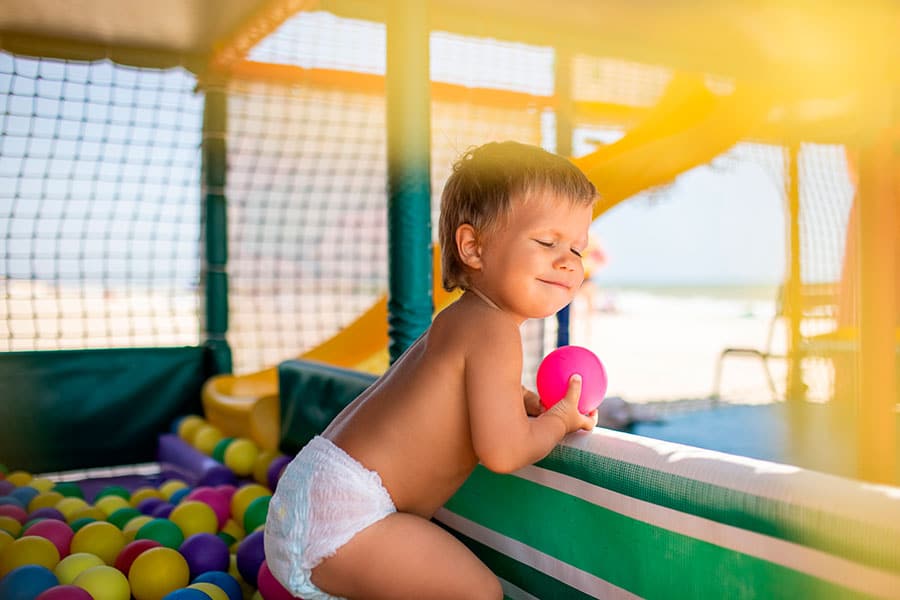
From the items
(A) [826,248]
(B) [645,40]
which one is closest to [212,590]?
(B) [645,40]

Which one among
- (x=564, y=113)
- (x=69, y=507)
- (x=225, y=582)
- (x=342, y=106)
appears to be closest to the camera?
(x=225, y=582)

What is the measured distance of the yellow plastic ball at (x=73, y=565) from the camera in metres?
1.69

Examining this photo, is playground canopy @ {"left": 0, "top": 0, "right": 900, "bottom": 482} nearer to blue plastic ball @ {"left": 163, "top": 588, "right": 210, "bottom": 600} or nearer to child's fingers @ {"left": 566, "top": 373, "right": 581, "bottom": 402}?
child's fingers @ {"left": 566, "top": 373, "right": 581, "bottom": 402}

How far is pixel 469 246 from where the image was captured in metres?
1.22

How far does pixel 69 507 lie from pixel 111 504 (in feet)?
0.35

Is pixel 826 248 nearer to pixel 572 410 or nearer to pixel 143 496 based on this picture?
pixel 143 496

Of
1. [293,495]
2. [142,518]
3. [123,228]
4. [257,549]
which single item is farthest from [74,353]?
[293,495]

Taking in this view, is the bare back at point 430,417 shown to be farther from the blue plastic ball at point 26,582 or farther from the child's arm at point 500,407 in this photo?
the blue plastic ball at point 26,582

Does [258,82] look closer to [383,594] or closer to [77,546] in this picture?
[77,546]

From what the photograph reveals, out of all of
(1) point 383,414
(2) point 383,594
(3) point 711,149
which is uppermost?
(3) point 711,149

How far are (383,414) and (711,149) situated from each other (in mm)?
2530

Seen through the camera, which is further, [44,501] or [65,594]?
[44,501]

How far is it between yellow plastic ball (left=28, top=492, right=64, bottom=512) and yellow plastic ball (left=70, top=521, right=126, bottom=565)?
472 mm

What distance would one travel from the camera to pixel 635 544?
1.06 m
